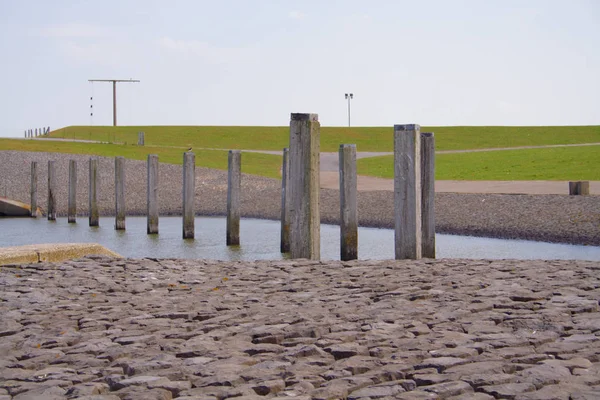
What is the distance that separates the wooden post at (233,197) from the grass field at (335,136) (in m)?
47.1

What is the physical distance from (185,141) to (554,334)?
6505cm

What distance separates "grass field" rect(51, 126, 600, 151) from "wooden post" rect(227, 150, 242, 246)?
47104mm

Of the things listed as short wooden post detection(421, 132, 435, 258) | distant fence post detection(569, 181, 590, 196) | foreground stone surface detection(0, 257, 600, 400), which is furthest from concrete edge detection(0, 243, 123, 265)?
distant fence post detection(569, 181, 590, 196)

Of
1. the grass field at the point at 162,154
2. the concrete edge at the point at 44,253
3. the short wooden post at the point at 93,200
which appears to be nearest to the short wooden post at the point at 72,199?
the short wooden post at the point at 93,200

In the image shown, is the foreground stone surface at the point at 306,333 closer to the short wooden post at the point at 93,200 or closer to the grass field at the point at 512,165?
the short wooden post at the point at 93,200

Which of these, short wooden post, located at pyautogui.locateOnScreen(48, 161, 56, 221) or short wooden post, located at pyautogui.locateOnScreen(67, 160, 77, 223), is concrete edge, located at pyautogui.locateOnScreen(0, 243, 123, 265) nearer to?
short wooden post, located at pyautogui.locateOnScreen(67, 160, 77, 223)

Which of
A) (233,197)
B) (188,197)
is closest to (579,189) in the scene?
(233,197)

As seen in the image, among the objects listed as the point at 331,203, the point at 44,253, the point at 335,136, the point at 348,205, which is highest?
the point at 335,136

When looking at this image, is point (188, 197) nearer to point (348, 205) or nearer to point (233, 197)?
point (233, 197)

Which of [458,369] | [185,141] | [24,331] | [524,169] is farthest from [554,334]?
[185,141]

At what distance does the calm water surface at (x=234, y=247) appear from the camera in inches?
714

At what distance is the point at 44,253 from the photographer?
12836 millimetres

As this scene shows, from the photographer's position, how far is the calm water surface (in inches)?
714

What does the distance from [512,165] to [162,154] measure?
17.1 m
